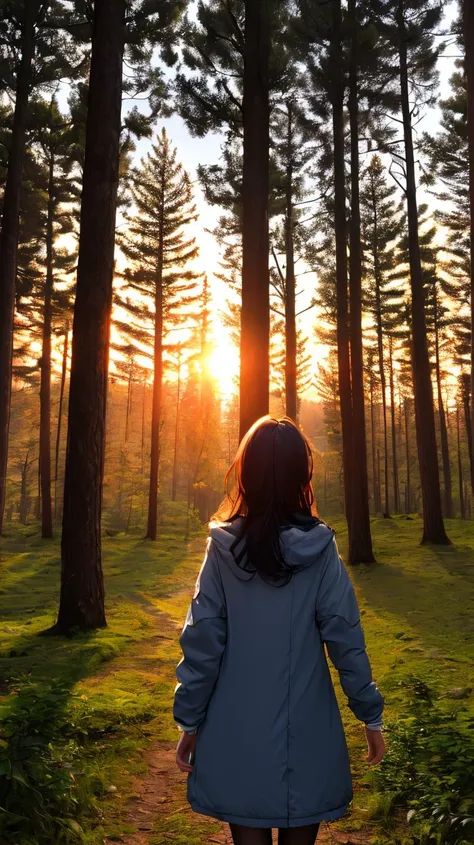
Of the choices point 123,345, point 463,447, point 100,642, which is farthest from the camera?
point 463,447

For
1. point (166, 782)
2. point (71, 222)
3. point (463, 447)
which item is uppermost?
point (71, 222)

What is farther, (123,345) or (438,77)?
(123,345)

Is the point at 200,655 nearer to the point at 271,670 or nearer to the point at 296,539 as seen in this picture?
the point at 271,670

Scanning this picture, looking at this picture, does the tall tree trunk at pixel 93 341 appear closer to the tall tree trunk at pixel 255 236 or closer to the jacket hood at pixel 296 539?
the tall tree trunk at pixel 255 236

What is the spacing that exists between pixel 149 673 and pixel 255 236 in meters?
5.82

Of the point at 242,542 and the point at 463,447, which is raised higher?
the point at 463,447

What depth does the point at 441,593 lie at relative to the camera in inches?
462

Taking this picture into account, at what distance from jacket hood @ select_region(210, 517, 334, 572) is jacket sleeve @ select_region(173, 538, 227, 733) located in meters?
0.11

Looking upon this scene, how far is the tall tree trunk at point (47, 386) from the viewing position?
24078 millimetres

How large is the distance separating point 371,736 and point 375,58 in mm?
18660

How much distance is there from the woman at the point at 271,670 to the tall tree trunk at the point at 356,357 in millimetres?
13339

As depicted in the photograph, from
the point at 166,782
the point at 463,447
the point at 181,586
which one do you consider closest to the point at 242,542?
the point at 166,782

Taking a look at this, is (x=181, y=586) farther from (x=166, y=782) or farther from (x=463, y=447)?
(x=463, y=447)

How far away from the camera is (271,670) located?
2064 millimetres
